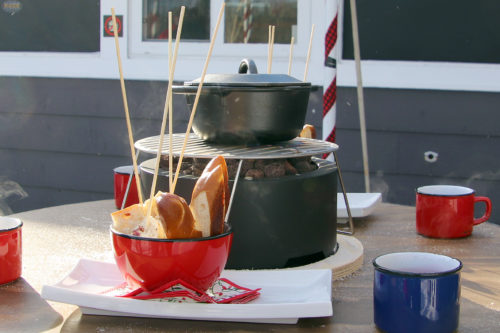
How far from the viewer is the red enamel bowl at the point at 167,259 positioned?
0.81m

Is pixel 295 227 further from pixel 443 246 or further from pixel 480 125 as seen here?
pixel 480 125

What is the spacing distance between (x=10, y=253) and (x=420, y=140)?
2125 millimetres

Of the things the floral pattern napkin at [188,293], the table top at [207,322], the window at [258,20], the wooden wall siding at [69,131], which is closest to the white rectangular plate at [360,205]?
the table top at [207,322]

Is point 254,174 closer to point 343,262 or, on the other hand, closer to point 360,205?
point 343,262

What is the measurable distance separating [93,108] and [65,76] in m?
0.21

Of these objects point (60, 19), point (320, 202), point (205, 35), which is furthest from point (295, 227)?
point (60, 19)

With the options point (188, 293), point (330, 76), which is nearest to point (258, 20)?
point (330, 76)

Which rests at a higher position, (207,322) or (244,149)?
(244,149)

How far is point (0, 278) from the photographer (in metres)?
0.98

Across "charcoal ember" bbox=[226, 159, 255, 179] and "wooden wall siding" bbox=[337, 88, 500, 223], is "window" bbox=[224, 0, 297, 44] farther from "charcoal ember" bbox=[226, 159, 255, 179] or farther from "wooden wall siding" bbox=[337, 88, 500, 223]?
"charcoal ember" bbox=[226, 159, 255, 179]

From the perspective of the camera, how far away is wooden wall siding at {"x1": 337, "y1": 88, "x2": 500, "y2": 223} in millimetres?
2689

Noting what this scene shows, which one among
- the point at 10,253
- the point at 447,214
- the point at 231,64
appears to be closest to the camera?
the point at 10,253

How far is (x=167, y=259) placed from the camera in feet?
2.66

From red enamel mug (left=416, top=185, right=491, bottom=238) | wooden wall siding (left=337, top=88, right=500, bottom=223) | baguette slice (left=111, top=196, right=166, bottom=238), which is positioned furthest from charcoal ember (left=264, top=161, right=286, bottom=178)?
wooden wall siding (left=337, top=88, right=500, bottom=223)
